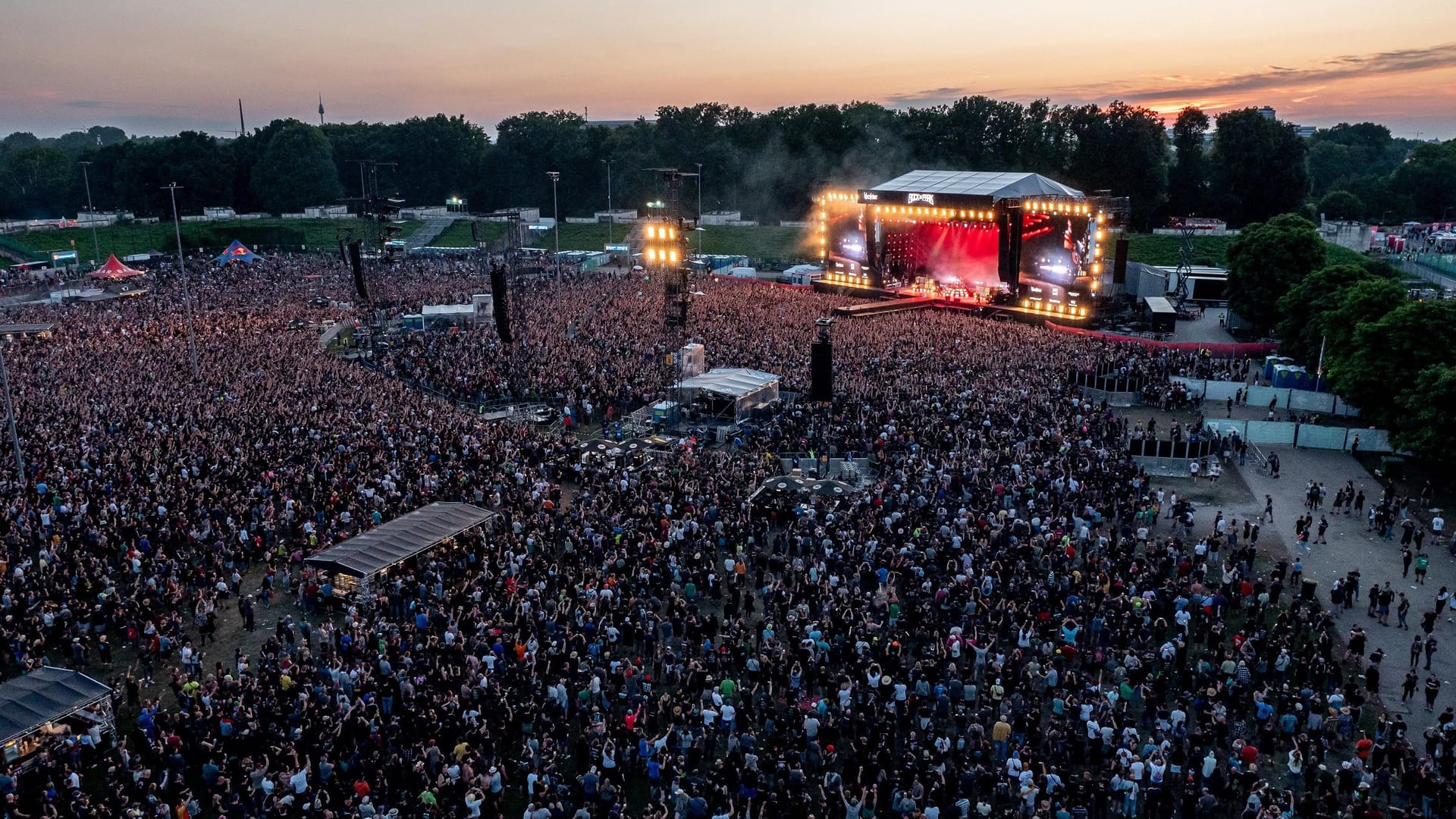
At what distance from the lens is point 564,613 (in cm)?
1572

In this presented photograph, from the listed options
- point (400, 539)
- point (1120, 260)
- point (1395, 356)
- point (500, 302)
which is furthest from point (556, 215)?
point (1395, 356)

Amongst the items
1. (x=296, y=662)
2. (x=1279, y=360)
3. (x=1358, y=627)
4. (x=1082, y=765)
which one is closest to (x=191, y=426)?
(x=296, y=662)

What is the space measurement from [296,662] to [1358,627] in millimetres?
17513

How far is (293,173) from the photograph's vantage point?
89562 mm

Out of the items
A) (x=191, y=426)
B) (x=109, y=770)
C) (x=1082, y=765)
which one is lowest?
(x=1082, y=765)

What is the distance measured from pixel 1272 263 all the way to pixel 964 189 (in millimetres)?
14700

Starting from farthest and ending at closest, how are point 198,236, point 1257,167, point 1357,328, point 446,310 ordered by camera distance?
point 198,236 → point 1257,167 → point 446,310 → point 1357,328

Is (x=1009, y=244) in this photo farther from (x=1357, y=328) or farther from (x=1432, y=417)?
(x=1432, y=417)

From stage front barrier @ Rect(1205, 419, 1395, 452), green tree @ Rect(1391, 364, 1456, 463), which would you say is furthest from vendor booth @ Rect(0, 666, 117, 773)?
green tree @ Rect(1391, 364, 1456, 463)

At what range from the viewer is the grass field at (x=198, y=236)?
73625mm

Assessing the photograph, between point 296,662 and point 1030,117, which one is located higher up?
point 1030,117

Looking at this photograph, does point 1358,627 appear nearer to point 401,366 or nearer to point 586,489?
point 586,489

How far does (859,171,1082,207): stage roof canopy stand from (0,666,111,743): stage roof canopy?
42.1 metres

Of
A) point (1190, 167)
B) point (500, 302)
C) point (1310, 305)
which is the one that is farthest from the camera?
point (1190, 167)
